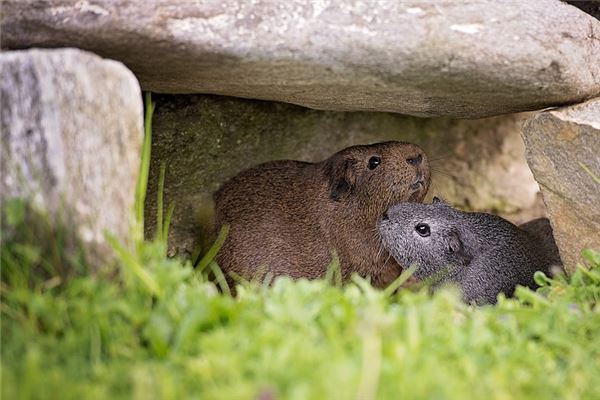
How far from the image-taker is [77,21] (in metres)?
4.30

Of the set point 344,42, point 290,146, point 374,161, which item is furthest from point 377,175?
point 344,42

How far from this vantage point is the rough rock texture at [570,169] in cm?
503

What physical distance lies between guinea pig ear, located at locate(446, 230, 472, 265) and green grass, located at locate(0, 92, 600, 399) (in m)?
1.99

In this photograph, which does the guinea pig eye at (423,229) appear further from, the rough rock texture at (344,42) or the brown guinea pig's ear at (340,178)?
the rough rock texture at (344,42)

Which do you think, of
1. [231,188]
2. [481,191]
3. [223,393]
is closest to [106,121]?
[223,393]

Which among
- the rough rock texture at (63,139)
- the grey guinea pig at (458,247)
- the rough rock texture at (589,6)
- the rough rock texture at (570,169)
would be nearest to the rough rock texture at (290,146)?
the grey guinea pig at (458,247)

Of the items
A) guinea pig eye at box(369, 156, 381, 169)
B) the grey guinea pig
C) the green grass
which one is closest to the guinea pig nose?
guinea pig eye at box(369, 156, 381, 169)

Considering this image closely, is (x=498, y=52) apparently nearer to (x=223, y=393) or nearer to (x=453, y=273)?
(x=453, y=273)

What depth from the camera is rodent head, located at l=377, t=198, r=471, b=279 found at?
611cm

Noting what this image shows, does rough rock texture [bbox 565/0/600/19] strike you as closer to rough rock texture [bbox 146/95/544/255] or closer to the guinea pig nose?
the guinea pig nose

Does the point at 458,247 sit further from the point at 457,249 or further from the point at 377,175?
the point at 377,175

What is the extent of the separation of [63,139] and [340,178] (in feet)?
9.87

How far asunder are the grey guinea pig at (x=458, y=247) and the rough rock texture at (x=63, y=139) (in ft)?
9.20

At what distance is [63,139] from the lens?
371 cm
